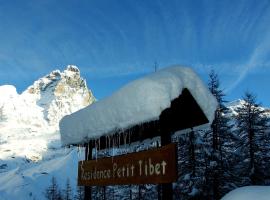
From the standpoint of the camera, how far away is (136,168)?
23.1 feet

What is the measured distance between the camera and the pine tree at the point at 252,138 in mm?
23984

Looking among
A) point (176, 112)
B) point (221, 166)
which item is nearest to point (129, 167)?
point (176, 112)

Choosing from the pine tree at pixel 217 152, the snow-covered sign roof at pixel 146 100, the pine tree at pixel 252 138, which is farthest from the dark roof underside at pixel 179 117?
the pine tree at pixel 252 138

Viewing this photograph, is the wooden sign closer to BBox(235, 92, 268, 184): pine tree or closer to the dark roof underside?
the dark roof underside

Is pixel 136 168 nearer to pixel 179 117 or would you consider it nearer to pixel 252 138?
pixel 179 117

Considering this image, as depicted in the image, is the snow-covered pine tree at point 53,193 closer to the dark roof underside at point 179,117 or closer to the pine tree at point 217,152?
the pine tree at point 217,152

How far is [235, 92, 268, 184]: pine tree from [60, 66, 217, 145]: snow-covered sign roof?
18535mm

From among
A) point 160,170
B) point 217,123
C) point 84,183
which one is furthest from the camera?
point 217,123

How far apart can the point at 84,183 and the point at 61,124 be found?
159 cm

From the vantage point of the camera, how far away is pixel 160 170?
6.34 m

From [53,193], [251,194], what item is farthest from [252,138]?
[53,193]

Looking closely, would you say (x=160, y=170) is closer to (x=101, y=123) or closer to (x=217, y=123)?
(x=101, y=123)

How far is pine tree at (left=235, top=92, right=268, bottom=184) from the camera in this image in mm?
23984

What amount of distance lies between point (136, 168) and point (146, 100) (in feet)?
5.08
